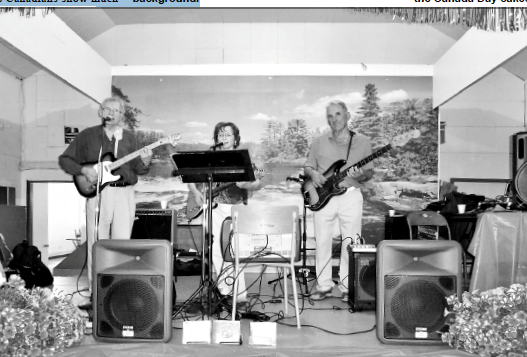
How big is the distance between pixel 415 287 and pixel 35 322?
194 cm

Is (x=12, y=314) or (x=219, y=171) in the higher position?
(x=219, y=171)

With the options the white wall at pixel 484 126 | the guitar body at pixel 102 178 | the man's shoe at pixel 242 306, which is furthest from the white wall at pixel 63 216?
the man's shoe at pixel 242 306

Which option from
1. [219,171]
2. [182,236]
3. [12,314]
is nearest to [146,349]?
[12,314]

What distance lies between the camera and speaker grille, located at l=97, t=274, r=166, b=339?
2.81 meters

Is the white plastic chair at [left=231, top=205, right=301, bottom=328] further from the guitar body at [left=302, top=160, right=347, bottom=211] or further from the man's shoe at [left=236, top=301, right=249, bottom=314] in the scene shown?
the guitar body at [left=302, top=160, right=347, bottom=211]

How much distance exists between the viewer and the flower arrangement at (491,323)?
2.43 metres

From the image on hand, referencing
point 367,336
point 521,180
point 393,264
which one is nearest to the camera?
point 393,264

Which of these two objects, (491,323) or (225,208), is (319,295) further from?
(491,323)

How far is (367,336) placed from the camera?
10.4 ft

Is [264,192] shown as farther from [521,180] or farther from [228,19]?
[521,180]

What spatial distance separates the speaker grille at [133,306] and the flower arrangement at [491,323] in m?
1.51

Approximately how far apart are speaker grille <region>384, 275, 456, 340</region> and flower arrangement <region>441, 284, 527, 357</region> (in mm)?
87

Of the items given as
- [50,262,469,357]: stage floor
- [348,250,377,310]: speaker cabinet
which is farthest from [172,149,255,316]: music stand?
[348,250,377,310]: speaker cabinet

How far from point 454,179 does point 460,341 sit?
5.39m
